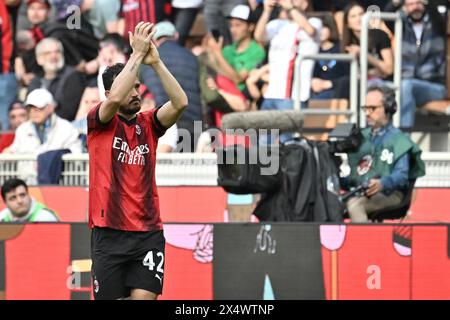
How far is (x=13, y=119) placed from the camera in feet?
49.3

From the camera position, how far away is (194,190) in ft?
41.9

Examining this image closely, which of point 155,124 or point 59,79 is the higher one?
point 59,79

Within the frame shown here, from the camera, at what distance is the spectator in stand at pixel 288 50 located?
14344 mm

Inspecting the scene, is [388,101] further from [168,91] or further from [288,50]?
[168,91]

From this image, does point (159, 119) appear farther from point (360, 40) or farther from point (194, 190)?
point (360, 40)

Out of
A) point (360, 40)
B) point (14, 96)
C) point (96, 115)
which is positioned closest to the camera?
point (96, 115)

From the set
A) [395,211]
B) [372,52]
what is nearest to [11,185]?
[395,211]

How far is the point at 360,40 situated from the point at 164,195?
123 inches

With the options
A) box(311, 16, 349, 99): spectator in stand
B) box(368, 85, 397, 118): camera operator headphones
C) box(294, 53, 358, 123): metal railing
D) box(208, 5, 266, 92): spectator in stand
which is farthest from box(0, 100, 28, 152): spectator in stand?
box(368, 85, 397, 118): camera operator headphones

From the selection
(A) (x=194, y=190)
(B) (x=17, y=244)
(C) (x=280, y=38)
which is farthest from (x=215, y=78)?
(B) (x=17, y=244)

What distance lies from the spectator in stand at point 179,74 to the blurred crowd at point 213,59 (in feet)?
0.04

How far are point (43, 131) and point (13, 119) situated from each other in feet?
3.50

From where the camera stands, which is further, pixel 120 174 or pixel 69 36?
pixel 69 36
